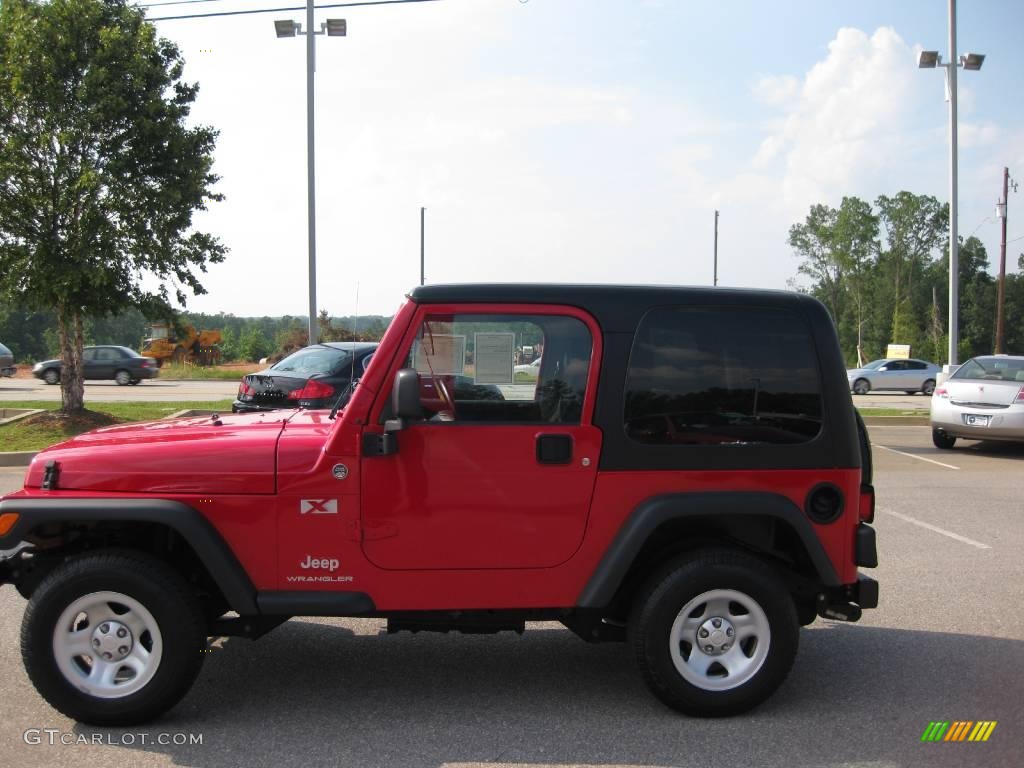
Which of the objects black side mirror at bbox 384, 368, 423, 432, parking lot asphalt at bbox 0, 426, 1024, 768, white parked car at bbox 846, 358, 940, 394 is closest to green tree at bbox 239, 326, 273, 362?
white parked car at bbox 846, 358, 940, 394

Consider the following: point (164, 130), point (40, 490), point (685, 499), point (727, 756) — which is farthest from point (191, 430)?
point (164, 130)

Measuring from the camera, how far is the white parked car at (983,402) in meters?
12.9

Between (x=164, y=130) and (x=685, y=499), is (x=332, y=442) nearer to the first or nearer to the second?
(x=685, y=499)

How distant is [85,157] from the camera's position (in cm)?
1395

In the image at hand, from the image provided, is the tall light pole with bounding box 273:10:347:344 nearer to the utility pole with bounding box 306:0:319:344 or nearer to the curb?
the utility pole with bounding box 306:0:319:344

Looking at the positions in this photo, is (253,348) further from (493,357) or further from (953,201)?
(493,357)

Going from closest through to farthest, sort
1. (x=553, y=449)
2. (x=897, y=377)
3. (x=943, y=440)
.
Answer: (x=553, y=449), (x=943, y=440), (x=897, y=377)

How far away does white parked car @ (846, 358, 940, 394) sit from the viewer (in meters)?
33.3

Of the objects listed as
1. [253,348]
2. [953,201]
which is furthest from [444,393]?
[253,348]

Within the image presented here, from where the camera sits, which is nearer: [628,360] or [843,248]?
[628,360]

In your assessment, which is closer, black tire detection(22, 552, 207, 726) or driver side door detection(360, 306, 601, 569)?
black tire detection(22, 552, 207, 726)

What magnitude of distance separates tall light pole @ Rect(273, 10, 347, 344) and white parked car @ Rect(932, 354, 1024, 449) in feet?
35.7

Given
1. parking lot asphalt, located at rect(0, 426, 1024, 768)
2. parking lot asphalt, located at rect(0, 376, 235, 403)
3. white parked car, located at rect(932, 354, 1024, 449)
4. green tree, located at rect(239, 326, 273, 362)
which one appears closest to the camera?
parking lot asphalt, located at rect(0, 426, 1024, 768)

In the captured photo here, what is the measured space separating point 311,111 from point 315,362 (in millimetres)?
8525
